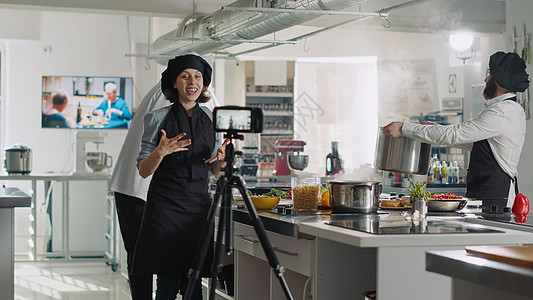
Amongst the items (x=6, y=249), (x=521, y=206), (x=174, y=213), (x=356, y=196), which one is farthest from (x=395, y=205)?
(x=6, y=249)

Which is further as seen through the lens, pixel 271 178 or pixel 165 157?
pixel 271 178

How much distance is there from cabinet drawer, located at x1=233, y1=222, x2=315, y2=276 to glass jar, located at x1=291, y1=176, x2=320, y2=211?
205 mm

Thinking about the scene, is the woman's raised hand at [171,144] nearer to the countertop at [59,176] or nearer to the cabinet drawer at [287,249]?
the cabinet drawer at [287,249]

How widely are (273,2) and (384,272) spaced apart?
316 cm

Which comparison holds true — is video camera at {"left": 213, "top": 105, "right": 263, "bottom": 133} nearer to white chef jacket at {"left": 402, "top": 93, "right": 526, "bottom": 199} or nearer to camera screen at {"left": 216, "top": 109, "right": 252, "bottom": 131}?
camera screen at {"left": 216, "top": 109, "right": 252, "bottom": 131}

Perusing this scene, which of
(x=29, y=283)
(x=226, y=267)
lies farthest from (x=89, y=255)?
(x=226, y=267)

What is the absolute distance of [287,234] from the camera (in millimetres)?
2393

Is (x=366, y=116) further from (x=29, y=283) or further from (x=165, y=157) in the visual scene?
(x=165, y=157)

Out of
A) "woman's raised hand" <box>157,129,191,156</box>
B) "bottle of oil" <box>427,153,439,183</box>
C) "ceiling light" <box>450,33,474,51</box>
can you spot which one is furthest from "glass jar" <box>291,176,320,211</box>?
"ceiling light" <box>450,33,474,51</box>

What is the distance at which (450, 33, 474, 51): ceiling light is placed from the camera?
23.0ft

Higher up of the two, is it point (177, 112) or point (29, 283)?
point (177, 112)

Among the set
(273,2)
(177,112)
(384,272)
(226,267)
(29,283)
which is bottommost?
(29,283)

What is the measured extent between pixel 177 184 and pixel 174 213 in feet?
0.38

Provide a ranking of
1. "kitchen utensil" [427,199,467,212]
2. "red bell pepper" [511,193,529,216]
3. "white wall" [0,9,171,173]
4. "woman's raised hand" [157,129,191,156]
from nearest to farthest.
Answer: "woman's raised hand" [157,129,191,156] → "red bell pepper" [511,193,529,216] → "kitchen utensil" [427,199,467,212] → "white wall" [0,9,171,173]
